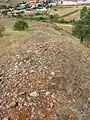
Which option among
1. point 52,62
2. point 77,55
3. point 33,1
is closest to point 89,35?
point 77,55

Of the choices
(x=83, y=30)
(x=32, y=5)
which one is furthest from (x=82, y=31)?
(x=32, y=5)

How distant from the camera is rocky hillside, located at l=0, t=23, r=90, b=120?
56.9 ft

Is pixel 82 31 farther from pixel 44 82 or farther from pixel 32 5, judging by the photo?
pixel 32 5

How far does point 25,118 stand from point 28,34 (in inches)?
551

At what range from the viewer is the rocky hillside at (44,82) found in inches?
683

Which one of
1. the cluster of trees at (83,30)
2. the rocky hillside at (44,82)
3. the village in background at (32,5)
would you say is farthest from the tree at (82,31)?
the village in background at (32,5)

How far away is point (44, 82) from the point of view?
19.5m

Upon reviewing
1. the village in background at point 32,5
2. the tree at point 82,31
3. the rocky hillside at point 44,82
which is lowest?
the village in background at point 32,5

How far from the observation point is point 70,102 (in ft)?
59.7

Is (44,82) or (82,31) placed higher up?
(44,82)

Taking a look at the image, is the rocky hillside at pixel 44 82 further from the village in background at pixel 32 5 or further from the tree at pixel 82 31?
the village in background at pixel 32 5

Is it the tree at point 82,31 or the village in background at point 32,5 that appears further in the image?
the village in background at point 32,5

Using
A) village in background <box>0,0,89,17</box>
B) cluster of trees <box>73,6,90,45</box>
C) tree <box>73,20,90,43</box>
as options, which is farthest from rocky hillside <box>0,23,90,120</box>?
village in background <box>0,0,89,17</box>

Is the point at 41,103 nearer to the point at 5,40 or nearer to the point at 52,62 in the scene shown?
the point at 52,62
